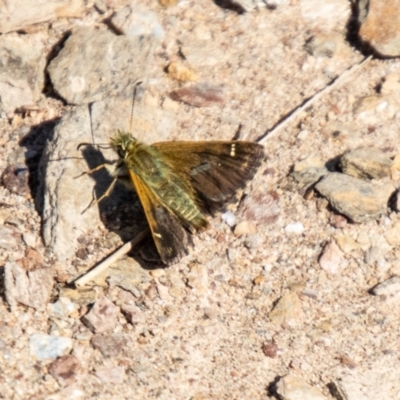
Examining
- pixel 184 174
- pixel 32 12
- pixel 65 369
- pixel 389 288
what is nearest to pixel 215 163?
pixel 184 174

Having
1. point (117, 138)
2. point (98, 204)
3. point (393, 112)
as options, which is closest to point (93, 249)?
point (98, 204)

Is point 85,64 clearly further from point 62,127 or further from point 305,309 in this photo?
point 305,309

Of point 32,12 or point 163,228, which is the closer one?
point 163,228

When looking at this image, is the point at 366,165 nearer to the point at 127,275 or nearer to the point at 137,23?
the point at 127,275

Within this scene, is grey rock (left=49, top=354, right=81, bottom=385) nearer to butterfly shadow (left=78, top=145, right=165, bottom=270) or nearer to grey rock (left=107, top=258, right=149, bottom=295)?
grey rock (left=107, top=258, right=149, bottom=295)

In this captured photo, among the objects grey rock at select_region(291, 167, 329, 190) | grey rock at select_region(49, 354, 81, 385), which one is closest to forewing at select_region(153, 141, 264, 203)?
grey rock at select_region(291, 167, 329, 190)
